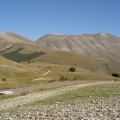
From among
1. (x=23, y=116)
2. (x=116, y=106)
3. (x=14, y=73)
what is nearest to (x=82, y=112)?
(x=116, y=106)

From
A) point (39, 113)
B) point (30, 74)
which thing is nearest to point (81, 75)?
point (30, 74)

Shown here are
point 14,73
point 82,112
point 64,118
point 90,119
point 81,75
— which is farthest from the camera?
point 81,75

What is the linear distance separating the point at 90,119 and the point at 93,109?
182 inches

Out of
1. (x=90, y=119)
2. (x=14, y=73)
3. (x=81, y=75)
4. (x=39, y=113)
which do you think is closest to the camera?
(x=90, y=119)

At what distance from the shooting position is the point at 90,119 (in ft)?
68.2

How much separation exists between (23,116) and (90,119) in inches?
276

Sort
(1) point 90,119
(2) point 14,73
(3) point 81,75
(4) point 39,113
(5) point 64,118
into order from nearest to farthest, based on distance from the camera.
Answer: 1. (1) point 90,119
2. (5) point 64,118
3. (4) point 39,113
4. (2) point 14,73
5. (3) point 81,75

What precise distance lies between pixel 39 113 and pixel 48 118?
2.86 metres

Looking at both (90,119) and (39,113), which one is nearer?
(90,119)

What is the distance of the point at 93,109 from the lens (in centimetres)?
2538

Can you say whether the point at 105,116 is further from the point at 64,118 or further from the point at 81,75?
the point at 81,75

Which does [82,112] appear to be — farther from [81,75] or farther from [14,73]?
[81,75]

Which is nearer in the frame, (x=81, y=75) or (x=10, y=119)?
(x=10, y=119)

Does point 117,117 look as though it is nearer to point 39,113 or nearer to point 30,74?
point 39,113
